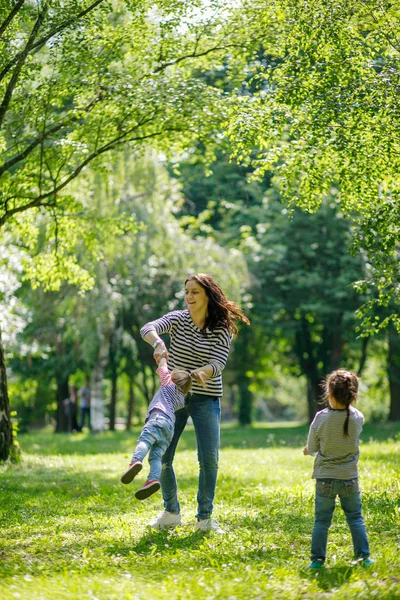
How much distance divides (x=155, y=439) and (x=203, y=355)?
937mm

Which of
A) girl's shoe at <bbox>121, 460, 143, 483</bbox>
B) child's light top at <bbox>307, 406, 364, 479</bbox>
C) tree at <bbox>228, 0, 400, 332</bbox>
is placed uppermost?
tree at <bbox>228, 0, 400, 332</bbox>

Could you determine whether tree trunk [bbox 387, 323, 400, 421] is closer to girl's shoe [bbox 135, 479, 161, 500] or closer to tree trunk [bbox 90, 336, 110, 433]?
tree trunk [bbox 90, 336, 110, 433]

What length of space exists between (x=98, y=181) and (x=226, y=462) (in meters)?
7.63

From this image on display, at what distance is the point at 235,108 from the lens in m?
10.1

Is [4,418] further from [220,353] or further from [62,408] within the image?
[62,408]

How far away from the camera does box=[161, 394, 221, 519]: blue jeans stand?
6.89 metres

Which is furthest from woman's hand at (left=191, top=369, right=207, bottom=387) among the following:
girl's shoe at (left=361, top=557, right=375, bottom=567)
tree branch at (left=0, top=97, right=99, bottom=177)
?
tree branch at (left=0, top=97, right=99, bottom=177)

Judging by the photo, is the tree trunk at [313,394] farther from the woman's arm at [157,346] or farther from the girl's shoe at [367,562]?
the girl's shoe at [367,562]

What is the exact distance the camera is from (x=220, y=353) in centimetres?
688

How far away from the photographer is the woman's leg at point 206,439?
689 centimetres

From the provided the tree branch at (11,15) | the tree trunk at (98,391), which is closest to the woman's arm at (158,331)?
the tree branch at (11,15)

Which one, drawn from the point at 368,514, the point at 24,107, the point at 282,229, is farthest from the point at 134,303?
the point at 368,514

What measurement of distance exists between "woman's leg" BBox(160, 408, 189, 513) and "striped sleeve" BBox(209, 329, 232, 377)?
0.54m

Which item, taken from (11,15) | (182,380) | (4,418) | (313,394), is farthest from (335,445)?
(313,394)
